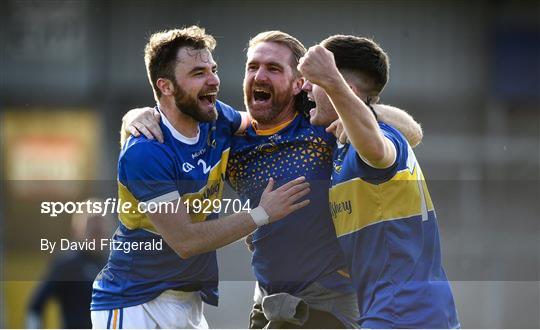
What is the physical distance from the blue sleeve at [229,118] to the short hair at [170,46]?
186 millimetres

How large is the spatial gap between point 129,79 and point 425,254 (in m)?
1.66

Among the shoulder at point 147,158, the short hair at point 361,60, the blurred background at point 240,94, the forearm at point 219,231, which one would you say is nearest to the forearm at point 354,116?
the short hair at point 361,60

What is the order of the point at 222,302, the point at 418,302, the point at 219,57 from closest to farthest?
the point at 418,302 < the point at 222,302 < the point at 219,57

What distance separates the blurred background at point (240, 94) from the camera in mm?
3355

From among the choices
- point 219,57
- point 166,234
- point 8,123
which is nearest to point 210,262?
point 166,234

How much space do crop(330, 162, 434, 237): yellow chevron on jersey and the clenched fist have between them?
13.4 inches

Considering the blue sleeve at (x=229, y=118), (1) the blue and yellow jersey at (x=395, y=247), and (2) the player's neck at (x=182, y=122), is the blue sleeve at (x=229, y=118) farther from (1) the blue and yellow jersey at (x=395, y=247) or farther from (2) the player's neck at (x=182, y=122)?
(1) the blue and yellow jersey at (x=395, y=247)

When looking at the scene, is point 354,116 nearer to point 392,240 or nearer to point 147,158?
point 392,240

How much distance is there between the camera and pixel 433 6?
3.43 meters

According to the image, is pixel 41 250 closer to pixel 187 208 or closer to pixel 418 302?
pixel 187 208

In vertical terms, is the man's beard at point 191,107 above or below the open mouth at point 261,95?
below

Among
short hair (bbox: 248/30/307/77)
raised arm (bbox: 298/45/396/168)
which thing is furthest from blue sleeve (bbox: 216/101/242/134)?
raised arm (bbox: 298/45/396/168)

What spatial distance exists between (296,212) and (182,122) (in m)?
0.45

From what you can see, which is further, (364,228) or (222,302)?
(222,302)
